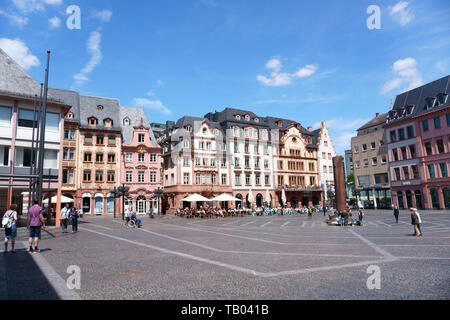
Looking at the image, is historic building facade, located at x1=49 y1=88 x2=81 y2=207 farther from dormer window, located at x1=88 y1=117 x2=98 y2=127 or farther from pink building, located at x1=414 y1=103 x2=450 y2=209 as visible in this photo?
pink building, located at x1=414 y1=103 x2=450 y2=209

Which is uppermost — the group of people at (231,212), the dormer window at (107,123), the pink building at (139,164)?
the dormer window at (107,123)

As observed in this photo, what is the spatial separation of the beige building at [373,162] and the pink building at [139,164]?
34211mm

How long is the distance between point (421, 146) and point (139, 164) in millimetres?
42550

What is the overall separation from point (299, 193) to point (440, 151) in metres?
23.3

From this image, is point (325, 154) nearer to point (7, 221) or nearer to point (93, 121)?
point (93, 121)

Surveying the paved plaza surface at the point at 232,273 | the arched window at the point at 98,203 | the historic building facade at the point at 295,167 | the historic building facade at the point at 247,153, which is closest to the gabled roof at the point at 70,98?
the arched window at the point at 98,203

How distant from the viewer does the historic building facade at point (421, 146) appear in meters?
42.7

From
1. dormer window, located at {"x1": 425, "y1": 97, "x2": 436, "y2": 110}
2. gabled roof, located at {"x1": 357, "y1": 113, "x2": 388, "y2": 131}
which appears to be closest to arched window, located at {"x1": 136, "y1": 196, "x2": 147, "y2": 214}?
gabled roof, located at {"x1": 357, "y1": 113, "x2": 388, "y2": 131}

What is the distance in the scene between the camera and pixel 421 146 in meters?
45.8

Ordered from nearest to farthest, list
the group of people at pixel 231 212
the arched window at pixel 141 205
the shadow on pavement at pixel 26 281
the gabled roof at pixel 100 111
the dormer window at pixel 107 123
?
the shadow on pavement at pixel 26 281 → the group of people at pixel 231 212 → the gabled roof at pixel 100 111 → the dormer window at pixel 107 123 → the arched window at pixel 141 205

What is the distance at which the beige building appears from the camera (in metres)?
54.0

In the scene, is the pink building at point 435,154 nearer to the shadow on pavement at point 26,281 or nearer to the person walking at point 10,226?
the person walking at point 10,226

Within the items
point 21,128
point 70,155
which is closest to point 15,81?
point 21,128

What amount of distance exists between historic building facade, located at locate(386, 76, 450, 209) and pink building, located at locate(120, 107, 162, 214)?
38235 millimetres
